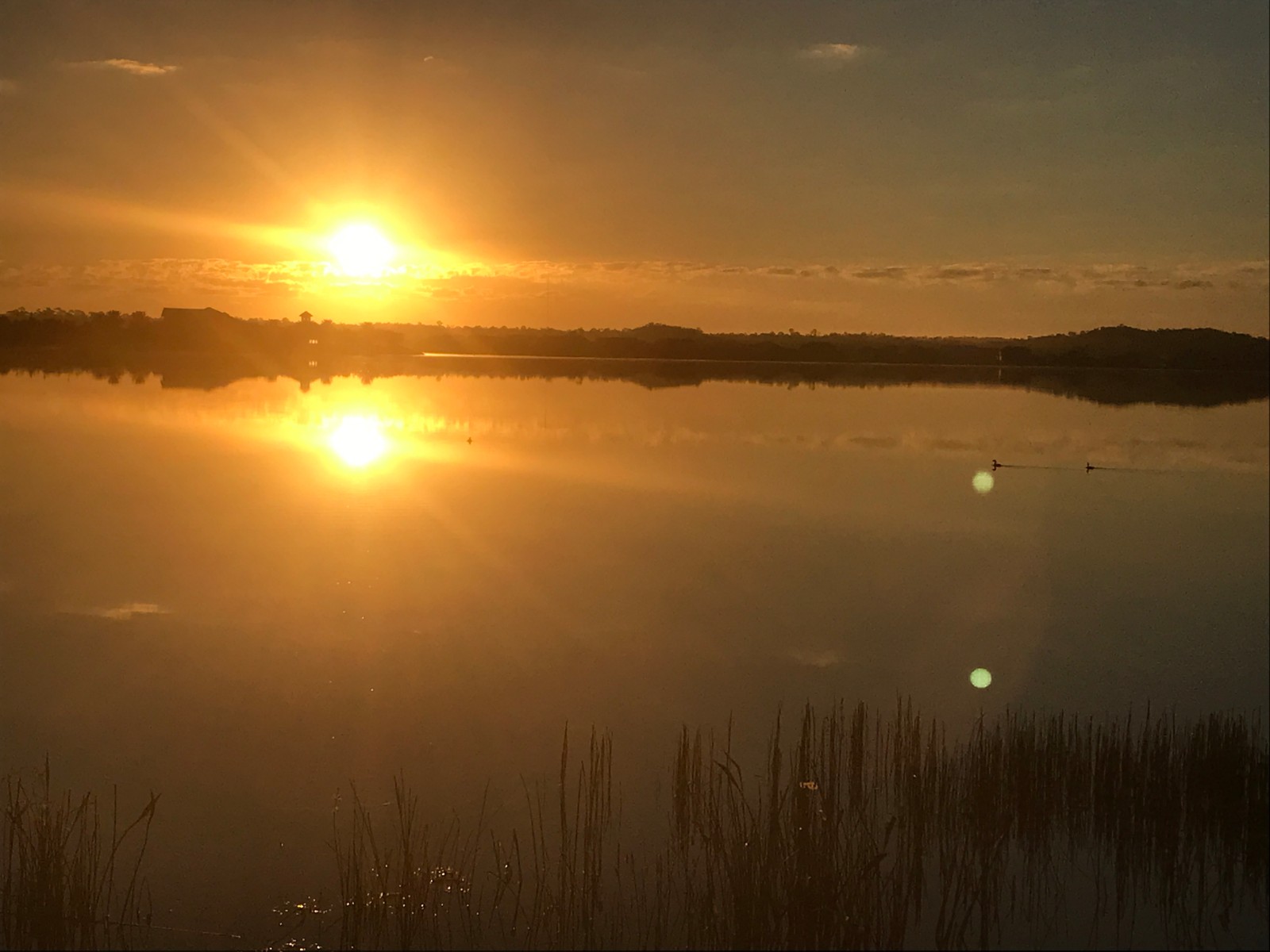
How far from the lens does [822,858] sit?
6.22 m

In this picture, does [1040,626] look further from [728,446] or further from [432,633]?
[728,446]

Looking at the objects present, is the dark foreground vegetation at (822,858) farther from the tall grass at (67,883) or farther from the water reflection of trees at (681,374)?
the water reflection of trees at (681,374)

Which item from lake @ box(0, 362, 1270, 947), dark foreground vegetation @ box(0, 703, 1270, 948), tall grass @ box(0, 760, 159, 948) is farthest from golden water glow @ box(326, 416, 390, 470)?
dark foreground vegetation @ box(0, 703, 1270, 948)

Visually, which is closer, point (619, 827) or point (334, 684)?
point (619, 827)

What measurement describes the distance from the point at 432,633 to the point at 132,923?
577cm

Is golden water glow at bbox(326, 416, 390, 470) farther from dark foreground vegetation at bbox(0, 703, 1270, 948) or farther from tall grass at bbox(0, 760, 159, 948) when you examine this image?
dark foreground vegetation at bbox(0, 703, 1270, 948)

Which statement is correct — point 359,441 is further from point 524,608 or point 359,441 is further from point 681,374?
point 681,374

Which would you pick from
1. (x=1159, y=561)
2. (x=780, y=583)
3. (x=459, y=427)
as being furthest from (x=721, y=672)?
(x=459, y=427)

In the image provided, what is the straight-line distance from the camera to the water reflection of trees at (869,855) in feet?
19.0

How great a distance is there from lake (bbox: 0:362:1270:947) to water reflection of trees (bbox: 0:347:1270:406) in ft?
97.1

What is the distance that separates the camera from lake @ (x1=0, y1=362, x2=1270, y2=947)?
Result: 8.08m

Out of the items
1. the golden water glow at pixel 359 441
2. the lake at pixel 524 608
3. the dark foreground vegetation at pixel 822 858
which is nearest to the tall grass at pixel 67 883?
the dark foreground vegetation at pixel 822 858

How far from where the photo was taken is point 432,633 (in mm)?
11586

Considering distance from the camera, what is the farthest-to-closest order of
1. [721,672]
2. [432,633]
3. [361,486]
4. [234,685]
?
1. [361,486]
2. [432,633]
3. [721,672]
4. [234,685]
